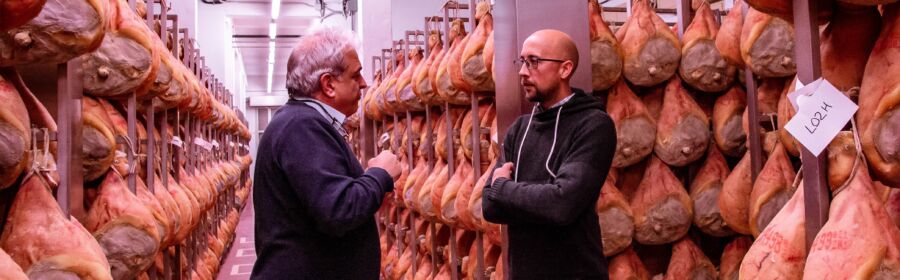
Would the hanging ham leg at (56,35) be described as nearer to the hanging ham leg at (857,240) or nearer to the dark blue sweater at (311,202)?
the dark blue sweater at (311,202)

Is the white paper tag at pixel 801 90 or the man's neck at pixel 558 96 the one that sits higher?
the white paper tag at pixel 801 90

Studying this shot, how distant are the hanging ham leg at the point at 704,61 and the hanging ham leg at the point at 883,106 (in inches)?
59.9

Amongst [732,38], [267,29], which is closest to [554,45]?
[732,38]

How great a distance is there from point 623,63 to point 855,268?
6.29ft

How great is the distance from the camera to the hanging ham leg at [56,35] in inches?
83.7

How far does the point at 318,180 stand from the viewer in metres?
2.33

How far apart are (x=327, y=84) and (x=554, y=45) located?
823 mm

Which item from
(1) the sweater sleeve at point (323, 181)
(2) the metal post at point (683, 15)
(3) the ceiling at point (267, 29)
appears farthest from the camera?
(3) the ceiling at point (267, 29)

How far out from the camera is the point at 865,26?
6.16ft

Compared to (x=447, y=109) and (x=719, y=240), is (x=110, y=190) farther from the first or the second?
(x=719, y=240)

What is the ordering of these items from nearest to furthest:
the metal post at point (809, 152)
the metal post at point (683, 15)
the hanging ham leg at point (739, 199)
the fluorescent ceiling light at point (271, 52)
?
the metal post at point (809, 152) < the hanging ham leg at point (739, 199) < the metal post at point (683, 15) < the fluorescent ceiling light at point (271, 52)

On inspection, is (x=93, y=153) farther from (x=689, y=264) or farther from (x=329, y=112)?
(x=689, y=264)

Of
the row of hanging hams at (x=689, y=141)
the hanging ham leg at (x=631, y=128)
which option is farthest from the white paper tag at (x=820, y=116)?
the hanging ham leg at (x=631, y=128)

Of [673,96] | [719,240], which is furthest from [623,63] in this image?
[719,240]
